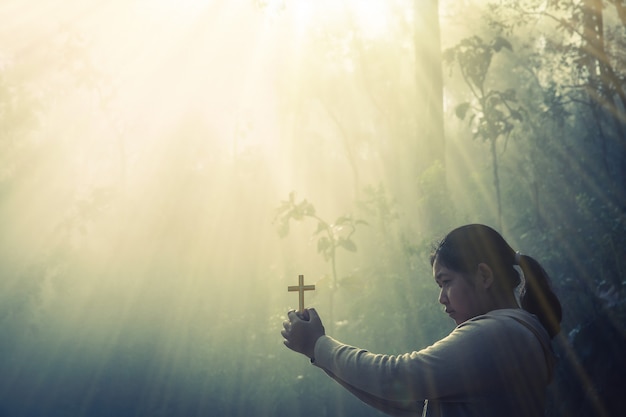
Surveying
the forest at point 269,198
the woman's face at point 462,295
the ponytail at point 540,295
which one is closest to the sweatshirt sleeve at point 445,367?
the woman's face at point 462,295

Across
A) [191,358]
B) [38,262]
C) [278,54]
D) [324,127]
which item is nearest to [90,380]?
[191,358]

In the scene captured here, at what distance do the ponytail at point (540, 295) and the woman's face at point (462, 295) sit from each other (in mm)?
164

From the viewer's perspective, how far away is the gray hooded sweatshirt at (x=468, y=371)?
1.42 metres

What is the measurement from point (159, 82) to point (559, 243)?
10986 mm

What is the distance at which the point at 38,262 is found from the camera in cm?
1207

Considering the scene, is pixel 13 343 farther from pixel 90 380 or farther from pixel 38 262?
pixel 90 380

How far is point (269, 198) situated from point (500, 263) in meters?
11.9

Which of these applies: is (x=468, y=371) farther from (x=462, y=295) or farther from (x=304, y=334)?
(x=304, y=334)

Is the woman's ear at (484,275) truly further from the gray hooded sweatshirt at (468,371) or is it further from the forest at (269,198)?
the forest at (269,198)

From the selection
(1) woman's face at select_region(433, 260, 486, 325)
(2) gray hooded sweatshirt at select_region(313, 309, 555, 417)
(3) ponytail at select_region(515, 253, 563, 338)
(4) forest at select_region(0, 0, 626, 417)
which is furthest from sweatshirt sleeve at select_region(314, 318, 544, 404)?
(4) forest at select_region(0, 0, 626, 417)

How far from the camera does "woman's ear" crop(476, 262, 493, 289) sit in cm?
164

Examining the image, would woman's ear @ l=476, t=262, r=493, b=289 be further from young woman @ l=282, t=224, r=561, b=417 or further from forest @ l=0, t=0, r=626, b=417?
forest @ l=0, t=0, r=626, b=417

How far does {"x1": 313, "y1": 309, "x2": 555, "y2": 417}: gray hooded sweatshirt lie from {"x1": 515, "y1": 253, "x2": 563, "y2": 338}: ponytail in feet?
0.54

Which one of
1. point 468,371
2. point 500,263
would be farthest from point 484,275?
point 468,371
